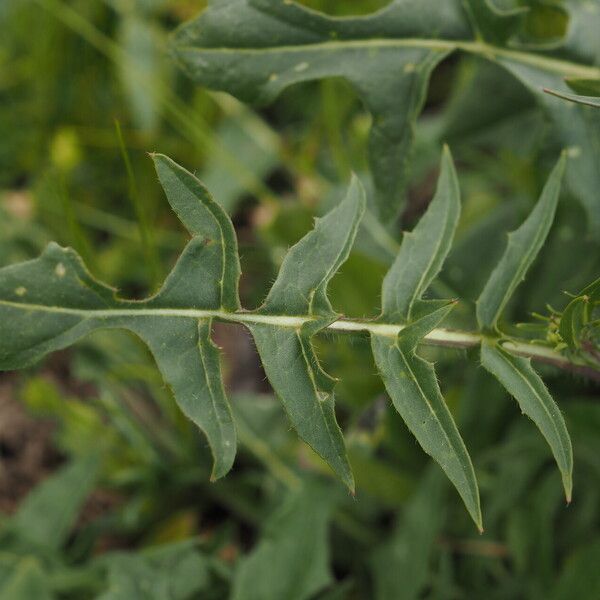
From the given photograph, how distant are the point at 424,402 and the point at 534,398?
0.13 meters

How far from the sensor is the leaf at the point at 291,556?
1.45 meters

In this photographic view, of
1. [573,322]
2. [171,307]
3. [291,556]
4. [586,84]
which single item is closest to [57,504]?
[291,556]

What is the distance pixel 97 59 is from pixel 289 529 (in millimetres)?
1688

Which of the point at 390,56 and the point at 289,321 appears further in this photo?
the point at 390,56

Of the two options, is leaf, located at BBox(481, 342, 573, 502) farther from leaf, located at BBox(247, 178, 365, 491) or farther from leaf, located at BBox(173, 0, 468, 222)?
leaf, located at BBox(173, 0, 468, 222)

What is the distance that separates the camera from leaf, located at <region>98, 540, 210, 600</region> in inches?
53.7

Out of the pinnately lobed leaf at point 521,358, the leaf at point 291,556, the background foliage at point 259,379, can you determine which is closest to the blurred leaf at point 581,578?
the background foliage at point 259,379

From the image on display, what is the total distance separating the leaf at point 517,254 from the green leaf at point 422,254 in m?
0.08

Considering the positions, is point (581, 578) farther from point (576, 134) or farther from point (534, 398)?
point (576, 134)

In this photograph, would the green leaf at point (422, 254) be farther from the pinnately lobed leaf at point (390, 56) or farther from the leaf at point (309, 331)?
the pinnately lobed leaf at point (390, 56)

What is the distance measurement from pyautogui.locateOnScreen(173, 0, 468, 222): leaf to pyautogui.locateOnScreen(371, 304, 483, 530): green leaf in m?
0.42

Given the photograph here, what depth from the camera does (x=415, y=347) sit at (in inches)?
39.3

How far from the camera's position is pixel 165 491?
190 centimetres

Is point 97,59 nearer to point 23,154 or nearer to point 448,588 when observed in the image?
point 23,154
